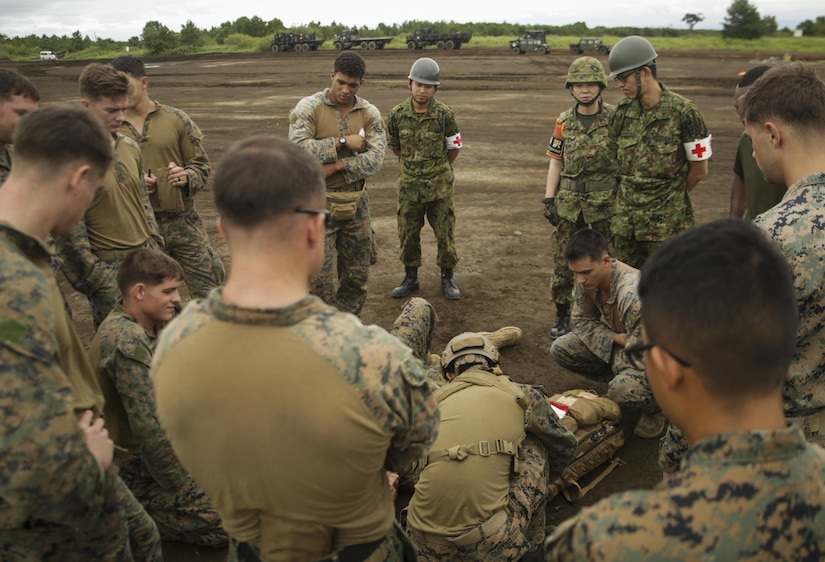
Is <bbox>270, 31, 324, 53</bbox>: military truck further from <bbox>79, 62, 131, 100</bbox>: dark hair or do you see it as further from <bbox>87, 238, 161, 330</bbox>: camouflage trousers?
<bbox>87, 238, 161, 330</bbox>: camouflage trousers

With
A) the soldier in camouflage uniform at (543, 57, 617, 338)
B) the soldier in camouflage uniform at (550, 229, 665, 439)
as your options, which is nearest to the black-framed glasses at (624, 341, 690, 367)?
the soldier in camouflage uniform at (550, 229, 665, 439)

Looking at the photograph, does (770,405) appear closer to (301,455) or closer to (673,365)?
(673,365)

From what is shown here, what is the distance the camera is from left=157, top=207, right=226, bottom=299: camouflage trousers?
17.6 feet

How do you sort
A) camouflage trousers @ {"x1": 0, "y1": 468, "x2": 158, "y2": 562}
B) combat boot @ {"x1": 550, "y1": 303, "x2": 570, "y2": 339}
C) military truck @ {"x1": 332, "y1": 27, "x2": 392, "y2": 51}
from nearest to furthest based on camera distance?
1. camouflage trousers @ {"x1": 0, "y1": 468, "x2": 158, "y2": 562}
2. combat boot @ {"x1": 550, "y1": 303, "x2": 570, "y2": 339}
3. military truck @ {"x1": 332, "y1": 27, "x2": 392, "y2": 51}

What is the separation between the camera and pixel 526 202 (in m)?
10.1

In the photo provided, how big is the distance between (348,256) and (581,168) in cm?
222

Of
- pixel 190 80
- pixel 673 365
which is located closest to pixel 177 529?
pixel 673 365

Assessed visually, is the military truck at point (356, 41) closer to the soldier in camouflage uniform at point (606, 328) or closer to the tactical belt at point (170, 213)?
the tactical belt at point (170, 213)

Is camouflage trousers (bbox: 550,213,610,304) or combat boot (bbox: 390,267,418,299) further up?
camouflage trousers (bbox: 550,213,610,304)

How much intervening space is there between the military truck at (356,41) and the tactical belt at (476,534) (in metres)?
36.6

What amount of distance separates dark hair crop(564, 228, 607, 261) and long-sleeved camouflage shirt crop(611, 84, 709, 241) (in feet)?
3.77

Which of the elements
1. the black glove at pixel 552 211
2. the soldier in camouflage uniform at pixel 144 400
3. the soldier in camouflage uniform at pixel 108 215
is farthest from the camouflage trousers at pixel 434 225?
the soldier in camouflage uniform at pixel 144 400

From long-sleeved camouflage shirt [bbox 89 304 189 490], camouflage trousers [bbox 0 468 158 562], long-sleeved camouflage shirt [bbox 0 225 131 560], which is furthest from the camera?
long-sleeved camouflage shirt [bbox 89 304 189 490]

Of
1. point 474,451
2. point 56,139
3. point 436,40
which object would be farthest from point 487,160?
point 436,40
